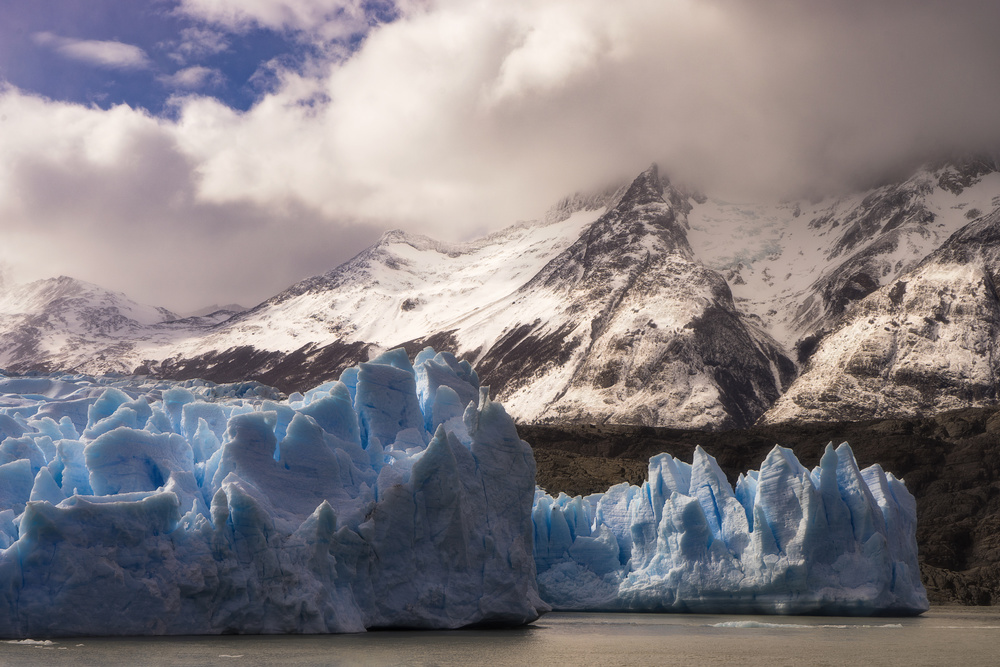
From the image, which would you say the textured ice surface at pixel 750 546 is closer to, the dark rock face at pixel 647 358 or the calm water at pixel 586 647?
the calm water at pixel 586 647

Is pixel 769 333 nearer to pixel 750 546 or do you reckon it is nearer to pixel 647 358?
pixel 647 358

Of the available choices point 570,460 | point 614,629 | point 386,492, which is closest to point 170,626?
point 386,492

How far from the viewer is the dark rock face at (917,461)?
69500 mm

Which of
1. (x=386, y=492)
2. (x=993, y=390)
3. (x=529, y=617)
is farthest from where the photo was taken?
(x=993, y=390)

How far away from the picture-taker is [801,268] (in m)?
199

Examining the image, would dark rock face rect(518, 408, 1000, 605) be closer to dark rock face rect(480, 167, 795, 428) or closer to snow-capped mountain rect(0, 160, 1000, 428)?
snow-capped mountain rect(0, 160, 1000, 428)

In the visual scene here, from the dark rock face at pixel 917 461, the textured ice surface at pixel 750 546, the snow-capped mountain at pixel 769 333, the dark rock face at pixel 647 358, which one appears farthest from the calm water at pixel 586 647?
the dark rock face at pixel 647 358

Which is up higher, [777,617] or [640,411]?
[640,411]

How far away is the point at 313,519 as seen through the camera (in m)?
23.7

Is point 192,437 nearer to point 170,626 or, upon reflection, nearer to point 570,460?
point 170,626

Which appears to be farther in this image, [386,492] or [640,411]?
[640,411]

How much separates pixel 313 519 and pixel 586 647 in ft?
24.8

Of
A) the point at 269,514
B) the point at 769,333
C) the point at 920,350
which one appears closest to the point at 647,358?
the point at 769,333

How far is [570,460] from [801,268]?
125082 mm
